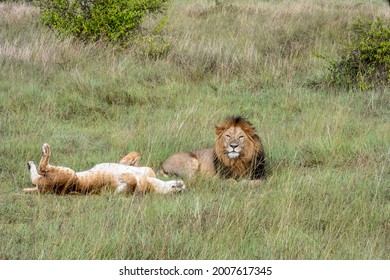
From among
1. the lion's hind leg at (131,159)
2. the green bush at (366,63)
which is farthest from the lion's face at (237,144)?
the green bush at (366,63)

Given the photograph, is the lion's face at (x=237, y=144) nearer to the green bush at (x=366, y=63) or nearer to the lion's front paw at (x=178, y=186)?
the lion's front paw at (x=178, y=186)

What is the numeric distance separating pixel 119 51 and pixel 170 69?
1245mm

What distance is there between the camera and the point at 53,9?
459 inches

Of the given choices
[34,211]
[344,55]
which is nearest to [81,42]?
[344,55]

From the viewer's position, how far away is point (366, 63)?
9805 millimetres

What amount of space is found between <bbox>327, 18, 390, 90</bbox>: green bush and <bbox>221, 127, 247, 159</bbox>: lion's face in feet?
11.3

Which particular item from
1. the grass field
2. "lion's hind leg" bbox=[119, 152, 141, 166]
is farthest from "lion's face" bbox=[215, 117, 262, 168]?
"lion's hind leg" bbox=[119, 152, 141, 166]

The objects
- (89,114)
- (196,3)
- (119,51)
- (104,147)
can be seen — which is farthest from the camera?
(196,3)

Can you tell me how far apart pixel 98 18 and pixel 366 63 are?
13.1 feet

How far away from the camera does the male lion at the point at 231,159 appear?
6.32m

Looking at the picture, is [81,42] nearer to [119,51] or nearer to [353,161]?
[119,51]

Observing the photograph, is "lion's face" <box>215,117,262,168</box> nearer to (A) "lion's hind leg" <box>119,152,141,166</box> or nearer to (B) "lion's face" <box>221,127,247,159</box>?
(B) "lion's face" <box>221,127,247,159</box>

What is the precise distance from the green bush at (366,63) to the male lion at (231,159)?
133 inches

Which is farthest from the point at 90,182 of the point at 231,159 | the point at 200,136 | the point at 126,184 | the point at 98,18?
the point at 98,18
